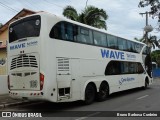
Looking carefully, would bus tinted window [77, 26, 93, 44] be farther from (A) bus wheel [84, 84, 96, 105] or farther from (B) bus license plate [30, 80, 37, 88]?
(B) bus license plate [30, 80, 37, 88]

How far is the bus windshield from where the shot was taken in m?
12.1

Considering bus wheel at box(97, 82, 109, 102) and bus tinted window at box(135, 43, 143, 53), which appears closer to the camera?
bus wheel at box(97, 82, 109, 102)

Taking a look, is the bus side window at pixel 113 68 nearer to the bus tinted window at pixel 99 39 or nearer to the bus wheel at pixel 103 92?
the bus wheel at pixel 103 92

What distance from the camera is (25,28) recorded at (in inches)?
498

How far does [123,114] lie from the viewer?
36.8ft

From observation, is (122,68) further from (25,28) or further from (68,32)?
(25,28)

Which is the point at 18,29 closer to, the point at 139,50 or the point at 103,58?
the point at 103,58

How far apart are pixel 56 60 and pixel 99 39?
4344mm

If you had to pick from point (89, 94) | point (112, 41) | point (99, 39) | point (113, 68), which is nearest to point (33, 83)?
point (89, 94)

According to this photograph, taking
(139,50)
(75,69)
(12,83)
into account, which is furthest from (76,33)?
(139,50)

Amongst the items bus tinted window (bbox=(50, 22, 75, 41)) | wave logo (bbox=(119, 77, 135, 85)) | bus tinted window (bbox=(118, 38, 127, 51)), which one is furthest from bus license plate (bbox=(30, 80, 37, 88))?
bus tinted window (bbox=(118, 38, 127, 51))

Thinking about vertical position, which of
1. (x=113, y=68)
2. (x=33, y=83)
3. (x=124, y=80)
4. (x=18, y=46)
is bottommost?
(x=124, y=80)

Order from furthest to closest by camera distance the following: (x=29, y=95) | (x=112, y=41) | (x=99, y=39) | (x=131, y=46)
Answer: (x=131, y=46) < (x=112, y=41) < (x=99, y=39) < (x=29, y=95)

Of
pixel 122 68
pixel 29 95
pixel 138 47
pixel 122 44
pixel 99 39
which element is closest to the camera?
pixel 29 95
